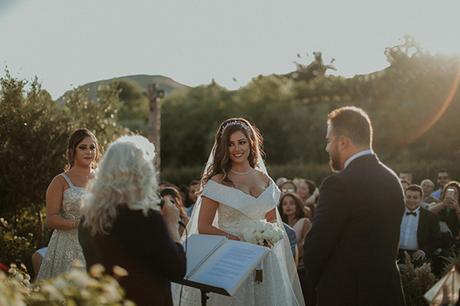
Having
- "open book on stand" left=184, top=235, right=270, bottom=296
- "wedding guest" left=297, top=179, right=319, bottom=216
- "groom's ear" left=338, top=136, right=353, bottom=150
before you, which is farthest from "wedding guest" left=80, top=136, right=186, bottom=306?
"wedding guest" left=297, top=179, right=319, bottom=216

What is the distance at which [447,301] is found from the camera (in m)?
3.64

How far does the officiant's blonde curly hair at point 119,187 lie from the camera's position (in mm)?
4012

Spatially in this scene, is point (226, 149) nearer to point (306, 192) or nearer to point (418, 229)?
point (418, 229)

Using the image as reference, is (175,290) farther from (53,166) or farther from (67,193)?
(53,166)

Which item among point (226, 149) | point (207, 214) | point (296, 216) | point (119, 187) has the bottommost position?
point (296, 216)

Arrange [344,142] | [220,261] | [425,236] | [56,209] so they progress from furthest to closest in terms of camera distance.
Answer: [425,236], [56,209], [220,261], [344,142]

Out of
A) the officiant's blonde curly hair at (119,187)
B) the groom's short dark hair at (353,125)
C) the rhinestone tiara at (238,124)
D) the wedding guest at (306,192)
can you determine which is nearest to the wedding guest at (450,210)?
the wedding guest at (306,192)

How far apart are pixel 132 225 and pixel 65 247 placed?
128 inches

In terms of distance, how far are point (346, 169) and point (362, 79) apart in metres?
37.8

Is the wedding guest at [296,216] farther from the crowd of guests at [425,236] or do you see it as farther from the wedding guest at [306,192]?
the wedding guest at [306,192]

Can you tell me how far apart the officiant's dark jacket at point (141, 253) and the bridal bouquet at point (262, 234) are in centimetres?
185

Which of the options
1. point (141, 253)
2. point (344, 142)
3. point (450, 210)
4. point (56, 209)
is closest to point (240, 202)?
point (56, 209)

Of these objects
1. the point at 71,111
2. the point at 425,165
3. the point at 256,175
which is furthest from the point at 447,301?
the point at 425,165

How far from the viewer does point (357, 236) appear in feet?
14.4
